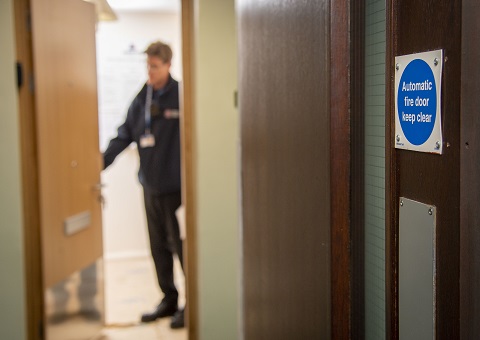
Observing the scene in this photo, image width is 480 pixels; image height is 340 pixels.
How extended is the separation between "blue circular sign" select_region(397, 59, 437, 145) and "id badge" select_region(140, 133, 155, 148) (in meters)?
2.83

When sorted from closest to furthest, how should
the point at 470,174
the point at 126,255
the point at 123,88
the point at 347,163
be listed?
1. the point at 470,174
2. the point at 347,163
3. the point at 123,88
4. the point at 126,255

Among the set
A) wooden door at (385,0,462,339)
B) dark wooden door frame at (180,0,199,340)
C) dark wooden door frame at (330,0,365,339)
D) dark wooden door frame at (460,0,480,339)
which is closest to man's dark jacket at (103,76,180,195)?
dark wooden door frame at (180,0,199,340)

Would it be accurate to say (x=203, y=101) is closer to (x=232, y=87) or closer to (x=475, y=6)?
(x=232, y=87)

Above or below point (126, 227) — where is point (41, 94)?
above

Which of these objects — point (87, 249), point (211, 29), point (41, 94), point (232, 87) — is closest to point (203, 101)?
point (232, 87)

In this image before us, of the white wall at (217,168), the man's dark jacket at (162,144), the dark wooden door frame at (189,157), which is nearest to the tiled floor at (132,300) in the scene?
the dark wooden door frame at (189,157)

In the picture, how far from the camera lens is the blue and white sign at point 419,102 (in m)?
0.85

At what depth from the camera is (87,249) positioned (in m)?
3.27

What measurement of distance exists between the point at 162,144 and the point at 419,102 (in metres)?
2.86

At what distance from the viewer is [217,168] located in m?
2.85

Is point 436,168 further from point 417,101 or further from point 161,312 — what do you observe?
point 161,312

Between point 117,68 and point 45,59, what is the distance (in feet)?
7.31

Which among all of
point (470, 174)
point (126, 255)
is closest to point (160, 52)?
point (126, 255)

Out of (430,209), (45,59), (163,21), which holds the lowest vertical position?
(430,209)
